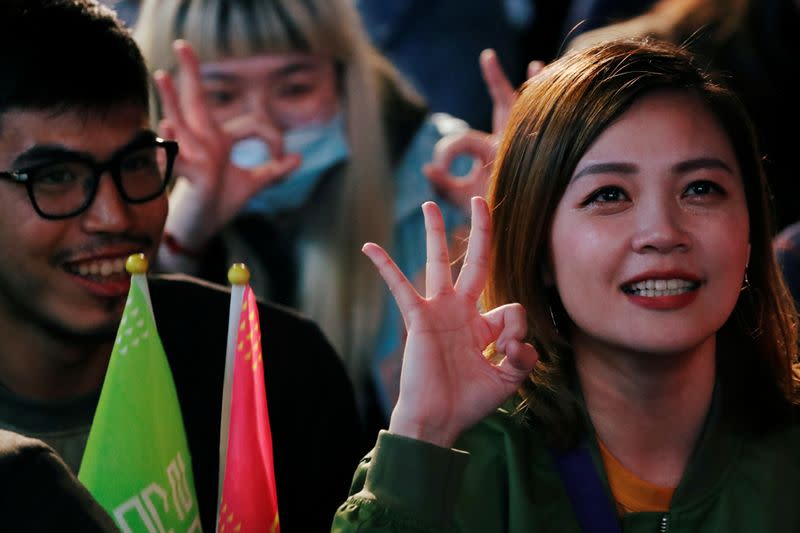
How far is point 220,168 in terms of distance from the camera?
2662mm

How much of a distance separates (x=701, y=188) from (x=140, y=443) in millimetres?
735

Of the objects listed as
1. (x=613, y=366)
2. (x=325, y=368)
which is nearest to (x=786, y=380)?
(x=613, y=366)

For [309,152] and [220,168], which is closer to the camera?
[220,168]

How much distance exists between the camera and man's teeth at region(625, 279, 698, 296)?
1.42 meters

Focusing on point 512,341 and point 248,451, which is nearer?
point 248,451

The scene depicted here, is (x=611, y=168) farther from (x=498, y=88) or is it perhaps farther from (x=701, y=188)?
(x=498, y=88)

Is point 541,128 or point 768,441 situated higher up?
point 541,128

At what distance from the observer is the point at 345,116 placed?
2.98 metres

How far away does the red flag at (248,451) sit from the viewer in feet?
4.10

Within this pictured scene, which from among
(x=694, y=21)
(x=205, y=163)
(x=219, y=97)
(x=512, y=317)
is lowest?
(x=512, y=317)

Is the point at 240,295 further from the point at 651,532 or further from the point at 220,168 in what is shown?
the point at 220,168

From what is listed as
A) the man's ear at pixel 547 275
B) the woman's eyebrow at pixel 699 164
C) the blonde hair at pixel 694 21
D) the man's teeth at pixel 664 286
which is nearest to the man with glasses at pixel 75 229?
the man's ear at pixel 547 275

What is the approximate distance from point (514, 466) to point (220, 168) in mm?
1415

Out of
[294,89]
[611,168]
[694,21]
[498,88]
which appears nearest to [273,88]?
[294,89]
